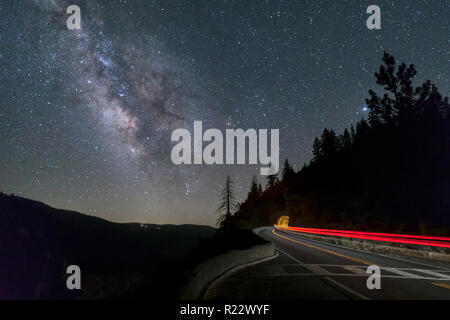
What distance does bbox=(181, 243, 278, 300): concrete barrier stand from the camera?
6.41m

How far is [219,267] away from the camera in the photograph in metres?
9.34

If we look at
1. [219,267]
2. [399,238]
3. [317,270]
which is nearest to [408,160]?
[399,238]

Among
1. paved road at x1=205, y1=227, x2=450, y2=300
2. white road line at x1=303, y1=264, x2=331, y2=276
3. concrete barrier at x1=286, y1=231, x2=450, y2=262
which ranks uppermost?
paved road at x1=205, y1=227, x2=450, y2=300

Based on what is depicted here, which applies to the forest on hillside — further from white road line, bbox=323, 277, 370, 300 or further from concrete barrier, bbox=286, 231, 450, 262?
white road line, bbox=323, 277, 370, 300

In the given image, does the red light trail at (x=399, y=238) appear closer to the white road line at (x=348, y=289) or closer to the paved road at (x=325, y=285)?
the paved road at (x=325, y=285)

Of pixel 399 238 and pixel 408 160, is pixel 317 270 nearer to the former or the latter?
pixel 399 238

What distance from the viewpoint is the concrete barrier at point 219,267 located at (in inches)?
253

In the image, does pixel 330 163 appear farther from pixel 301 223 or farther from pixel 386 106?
pixel 386 106

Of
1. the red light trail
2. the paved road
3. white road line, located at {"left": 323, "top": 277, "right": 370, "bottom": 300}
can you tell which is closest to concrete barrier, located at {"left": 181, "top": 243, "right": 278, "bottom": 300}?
the paved road

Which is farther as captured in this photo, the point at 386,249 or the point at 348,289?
the point at 386,249

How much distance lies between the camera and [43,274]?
603 feet


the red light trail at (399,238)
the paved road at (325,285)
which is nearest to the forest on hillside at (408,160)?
the red light trail at (399,238)
